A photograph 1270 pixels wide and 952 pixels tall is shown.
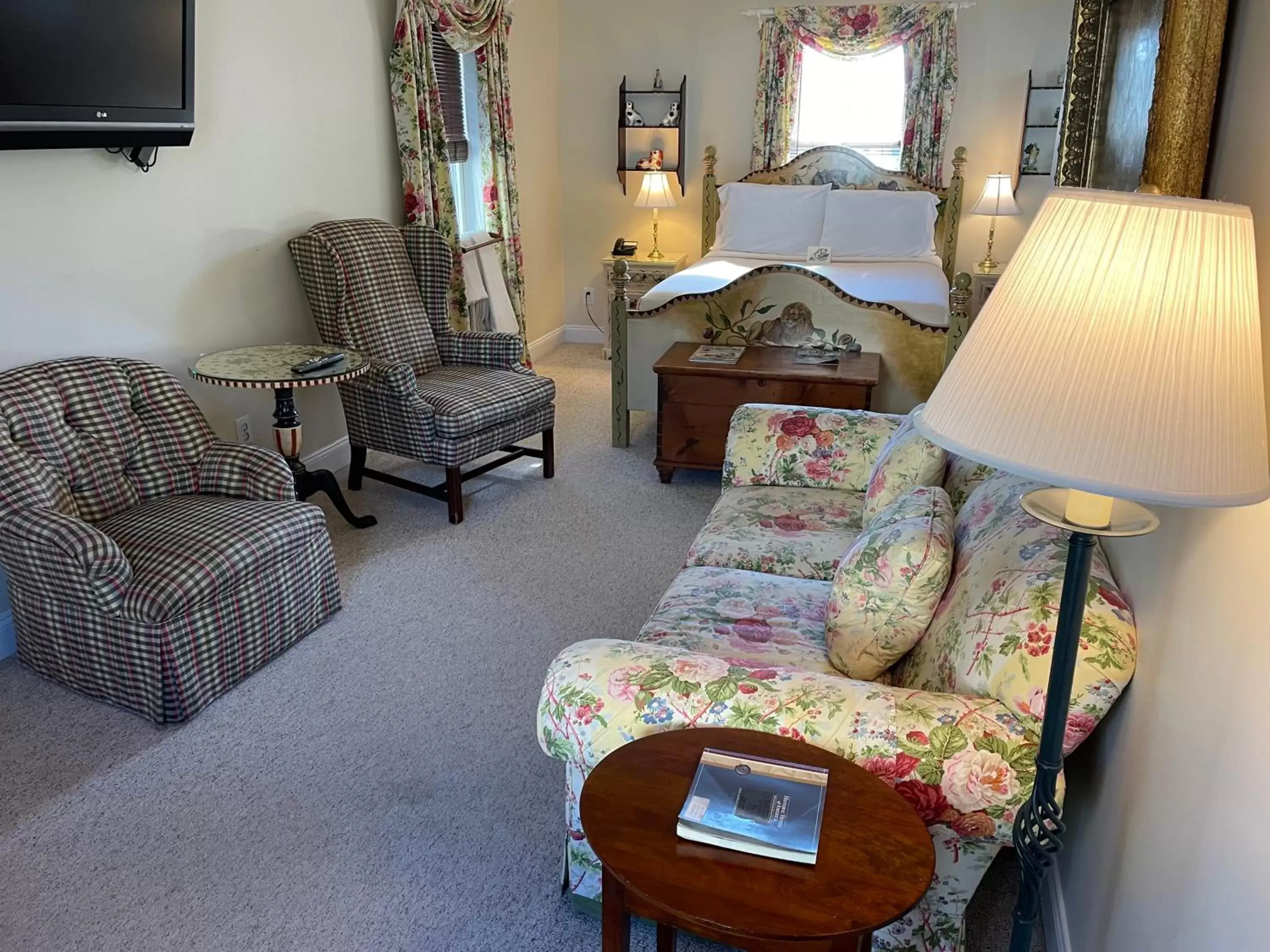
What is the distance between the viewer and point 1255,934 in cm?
92

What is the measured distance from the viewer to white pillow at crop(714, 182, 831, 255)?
5.59 meters

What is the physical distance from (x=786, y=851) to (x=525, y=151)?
5.19m

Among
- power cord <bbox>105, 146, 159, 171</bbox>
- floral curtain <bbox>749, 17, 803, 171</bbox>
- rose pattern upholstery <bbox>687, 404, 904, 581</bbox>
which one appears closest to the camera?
rose pattern upholstery <bbox>687, 404, 904, 581</bbox>

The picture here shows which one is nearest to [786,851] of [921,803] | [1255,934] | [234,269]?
[921,803]

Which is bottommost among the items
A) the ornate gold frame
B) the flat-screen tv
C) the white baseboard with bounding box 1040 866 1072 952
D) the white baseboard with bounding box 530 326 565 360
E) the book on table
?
the white baseboard with bounding box 1040 866 1072 952

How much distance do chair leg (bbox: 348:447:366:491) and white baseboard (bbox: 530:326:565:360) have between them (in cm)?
216

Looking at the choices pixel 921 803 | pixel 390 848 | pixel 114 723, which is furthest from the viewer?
pixel 114 723

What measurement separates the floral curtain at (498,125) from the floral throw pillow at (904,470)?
3.25 metres

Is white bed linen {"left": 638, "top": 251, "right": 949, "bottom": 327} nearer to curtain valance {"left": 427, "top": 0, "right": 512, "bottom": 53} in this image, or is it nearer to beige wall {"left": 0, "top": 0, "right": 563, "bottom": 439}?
beige wall {"left": 0, "top": 0, "right": 563, "bottom": 439}

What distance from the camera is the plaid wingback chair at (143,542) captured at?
237cm

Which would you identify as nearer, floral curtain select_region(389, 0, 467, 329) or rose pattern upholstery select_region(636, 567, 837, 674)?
rose pattern upholstery select_region(636, 567, 837, 674)

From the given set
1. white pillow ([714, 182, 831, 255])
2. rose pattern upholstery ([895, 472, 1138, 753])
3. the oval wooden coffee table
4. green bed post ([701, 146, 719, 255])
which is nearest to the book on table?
the oval wooden coffee table

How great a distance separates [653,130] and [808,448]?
381 cm

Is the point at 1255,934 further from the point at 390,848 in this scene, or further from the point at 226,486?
the point at 226,486
